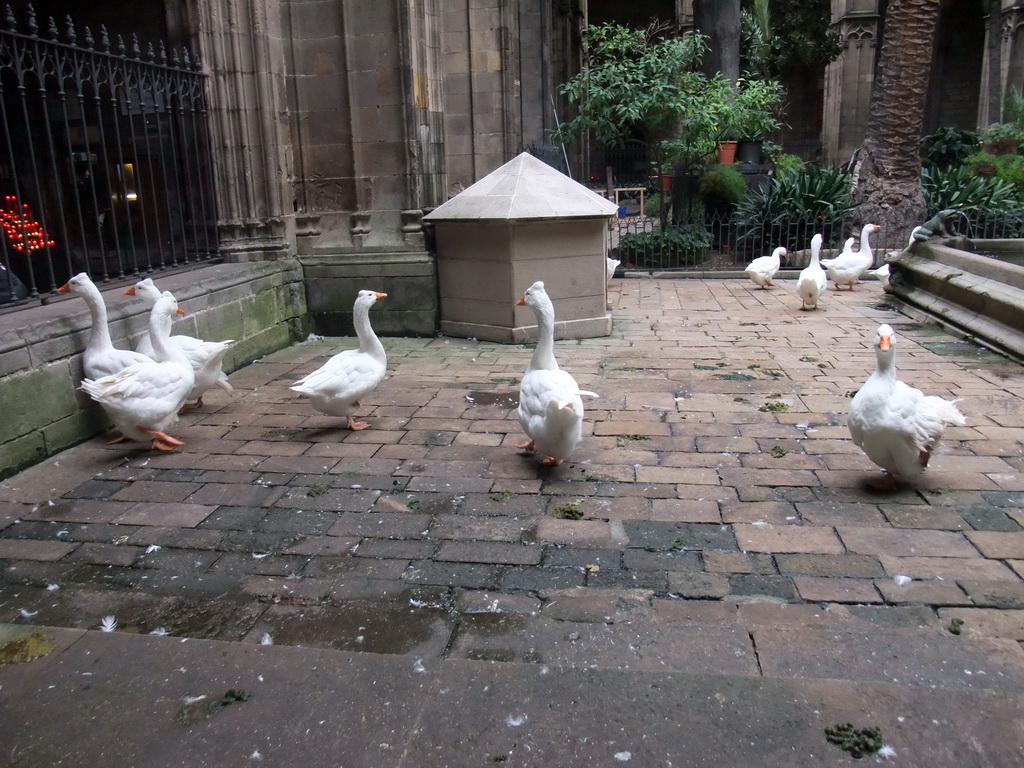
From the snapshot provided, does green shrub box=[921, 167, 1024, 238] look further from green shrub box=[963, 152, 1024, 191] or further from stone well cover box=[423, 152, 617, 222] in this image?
stone well cover box=[423, 152, 617, 222]

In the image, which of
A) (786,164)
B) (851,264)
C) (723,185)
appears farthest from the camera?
(786,164)

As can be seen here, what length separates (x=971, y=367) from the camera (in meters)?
6.48

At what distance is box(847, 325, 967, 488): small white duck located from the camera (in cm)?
381

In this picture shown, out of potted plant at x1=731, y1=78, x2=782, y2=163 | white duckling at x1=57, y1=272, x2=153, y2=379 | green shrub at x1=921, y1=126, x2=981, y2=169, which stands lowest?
white duckling at x1=57, y1=272, x2=153, y2=379

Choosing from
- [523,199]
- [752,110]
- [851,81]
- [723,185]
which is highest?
[851,81]

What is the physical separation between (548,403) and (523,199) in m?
4.01

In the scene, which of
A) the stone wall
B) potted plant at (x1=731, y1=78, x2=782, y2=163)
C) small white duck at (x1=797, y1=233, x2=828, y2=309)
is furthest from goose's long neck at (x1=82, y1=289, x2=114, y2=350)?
potted plant at (x1=731, y1=78, x2=782, y2=163)

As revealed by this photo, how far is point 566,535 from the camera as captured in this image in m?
3.68

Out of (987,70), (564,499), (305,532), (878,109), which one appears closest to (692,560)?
(564,499)

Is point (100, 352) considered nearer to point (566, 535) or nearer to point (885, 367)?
point (566, 535)

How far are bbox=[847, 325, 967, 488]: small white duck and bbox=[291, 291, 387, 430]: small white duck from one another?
2.84 meters

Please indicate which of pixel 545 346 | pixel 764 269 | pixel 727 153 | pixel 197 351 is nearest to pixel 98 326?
pixel 197 351

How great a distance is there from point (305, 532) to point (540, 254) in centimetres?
461

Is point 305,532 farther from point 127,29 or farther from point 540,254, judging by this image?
point 127,29
